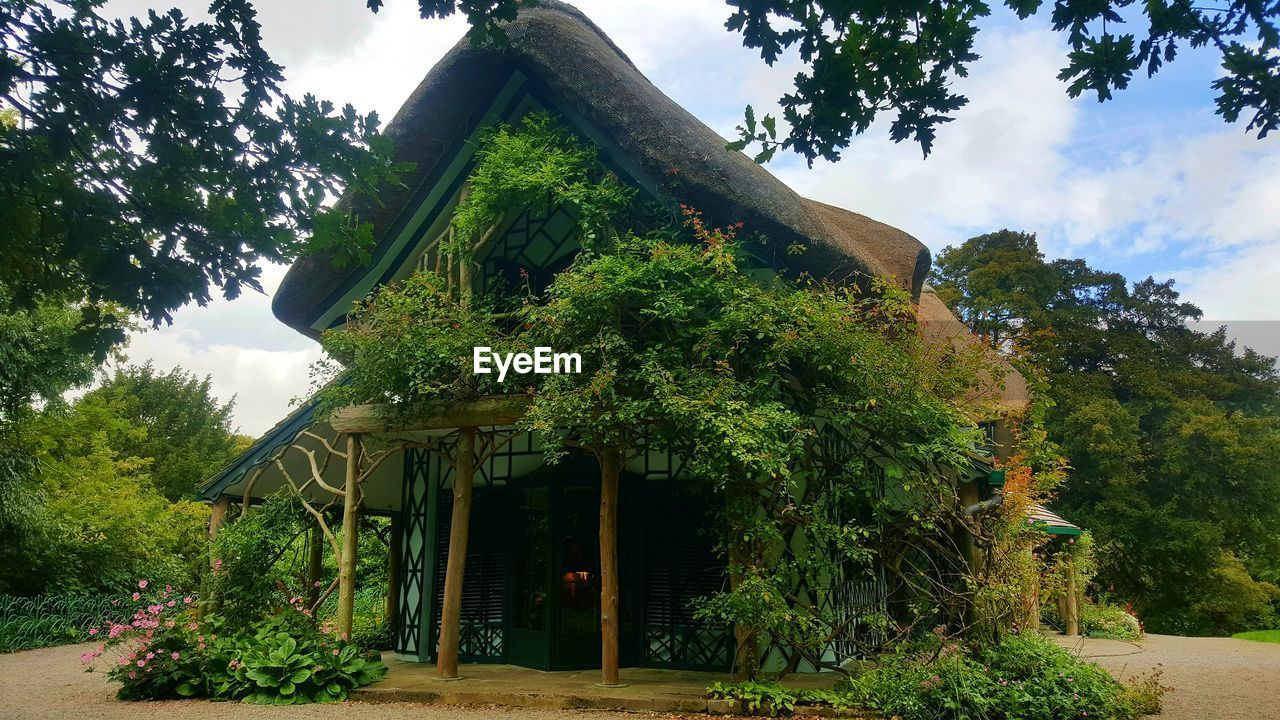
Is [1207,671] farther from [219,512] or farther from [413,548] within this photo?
[219,512]

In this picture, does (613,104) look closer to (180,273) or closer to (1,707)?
(180,273)

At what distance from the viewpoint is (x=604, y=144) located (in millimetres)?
8461

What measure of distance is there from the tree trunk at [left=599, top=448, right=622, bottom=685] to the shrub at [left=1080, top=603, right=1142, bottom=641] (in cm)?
1242

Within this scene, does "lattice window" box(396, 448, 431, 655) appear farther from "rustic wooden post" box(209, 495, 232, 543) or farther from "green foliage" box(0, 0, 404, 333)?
"green foliage" box(0, 0, 404, 333)

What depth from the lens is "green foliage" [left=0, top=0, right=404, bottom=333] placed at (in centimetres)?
461

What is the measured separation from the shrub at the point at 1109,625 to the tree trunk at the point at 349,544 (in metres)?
13.9

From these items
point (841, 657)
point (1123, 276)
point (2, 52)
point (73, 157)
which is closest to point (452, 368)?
point (73, 157)

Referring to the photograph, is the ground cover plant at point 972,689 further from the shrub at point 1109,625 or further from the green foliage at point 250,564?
the shrub at point 1109,625

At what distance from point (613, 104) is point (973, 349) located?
4.15 metres

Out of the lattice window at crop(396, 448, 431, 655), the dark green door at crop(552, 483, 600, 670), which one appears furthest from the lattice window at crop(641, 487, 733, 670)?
the lattice window at crop(396, 448, 431, 655)

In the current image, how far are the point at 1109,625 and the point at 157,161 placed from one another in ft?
57.8

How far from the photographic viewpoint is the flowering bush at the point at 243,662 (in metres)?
7.27

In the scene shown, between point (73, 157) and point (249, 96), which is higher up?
point (249, 96)

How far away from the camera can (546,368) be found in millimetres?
7316
